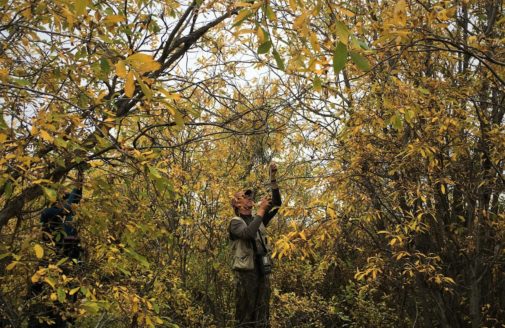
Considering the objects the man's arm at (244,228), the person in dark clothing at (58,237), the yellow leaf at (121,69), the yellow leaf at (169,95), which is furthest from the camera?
the man's arm at (244,228)

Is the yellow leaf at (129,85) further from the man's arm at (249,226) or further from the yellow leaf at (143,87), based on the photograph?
the man's arm at (249,226)

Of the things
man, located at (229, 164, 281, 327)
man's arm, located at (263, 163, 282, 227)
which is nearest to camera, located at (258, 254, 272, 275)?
man, located at (229, 164, 281, 327)

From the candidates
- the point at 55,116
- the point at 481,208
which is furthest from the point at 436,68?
the point at 55,116

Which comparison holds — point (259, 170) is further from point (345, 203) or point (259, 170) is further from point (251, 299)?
point (345, 203)

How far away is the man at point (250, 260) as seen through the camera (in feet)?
15.5

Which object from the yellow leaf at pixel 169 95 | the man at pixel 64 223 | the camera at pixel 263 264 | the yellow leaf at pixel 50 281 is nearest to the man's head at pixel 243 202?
the camera at pixel 263 264

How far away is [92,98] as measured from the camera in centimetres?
299

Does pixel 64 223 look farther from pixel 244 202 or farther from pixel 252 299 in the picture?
pixel 252 299

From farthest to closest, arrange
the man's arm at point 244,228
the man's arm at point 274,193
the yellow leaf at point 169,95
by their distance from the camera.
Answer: the man's arm at point 244,228 → the man's arm at point 274,193 → the yellow leaf at point 169,95

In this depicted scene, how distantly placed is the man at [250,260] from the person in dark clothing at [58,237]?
1.49m

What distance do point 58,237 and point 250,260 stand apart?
2.12 metres

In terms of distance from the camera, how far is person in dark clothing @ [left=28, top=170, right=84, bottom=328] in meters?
2.97

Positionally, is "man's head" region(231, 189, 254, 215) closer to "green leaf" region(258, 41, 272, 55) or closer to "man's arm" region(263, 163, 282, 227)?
"man's arm" region(263, 163, 282, 227)

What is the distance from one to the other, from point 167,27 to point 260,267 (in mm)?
2449
